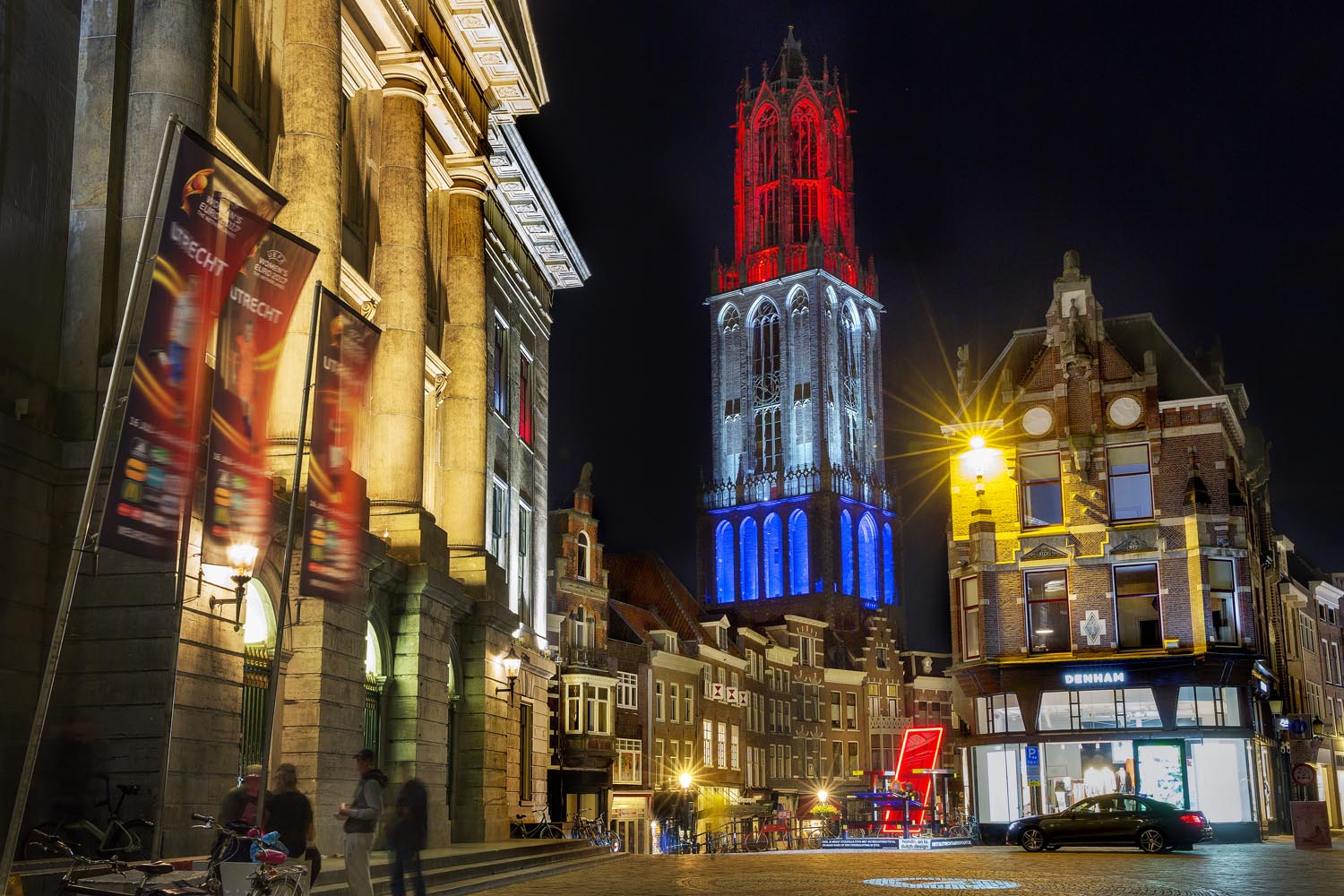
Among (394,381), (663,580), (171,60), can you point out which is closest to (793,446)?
(663,580)

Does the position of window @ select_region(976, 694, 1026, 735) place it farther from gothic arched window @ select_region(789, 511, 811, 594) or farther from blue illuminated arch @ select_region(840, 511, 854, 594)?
blue illuminated arch @ select_region(840, 511, 854, 594)

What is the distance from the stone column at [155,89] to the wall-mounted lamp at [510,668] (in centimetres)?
1681

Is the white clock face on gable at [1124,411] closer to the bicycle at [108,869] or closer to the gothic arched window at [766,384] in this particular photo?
the bicycle at [108,869]

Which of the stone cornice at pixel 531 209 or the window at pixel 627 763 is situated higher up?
the stone cornice at pixel 531 209

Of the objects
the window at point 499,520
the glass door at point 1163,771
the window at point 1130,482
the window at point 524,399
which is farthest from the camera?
the window at point 1130,482

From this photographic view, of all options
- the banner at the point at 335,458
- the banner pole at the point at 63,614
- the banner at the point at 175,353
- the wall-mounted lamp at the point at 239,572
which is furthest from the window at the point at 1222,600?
the banner pole at the point at 63,614

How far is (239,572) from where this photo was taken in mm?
17906

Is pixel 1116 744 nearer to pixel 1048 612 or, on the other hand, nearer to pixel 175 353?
pixel 1048 612

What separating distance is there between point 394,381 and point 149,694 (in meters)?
12.3

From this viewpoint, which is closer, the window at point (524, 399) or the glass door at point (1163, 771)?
the window at point (524, 399)

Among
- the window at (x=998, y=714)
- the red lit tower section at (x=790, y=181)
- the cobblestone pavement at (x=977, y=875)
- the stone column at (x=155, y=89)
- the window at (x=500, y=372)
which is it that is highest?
the red lit tower section at (x=790, y=181)

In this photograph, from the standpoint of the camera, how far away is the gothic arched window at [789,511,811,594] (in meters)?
118

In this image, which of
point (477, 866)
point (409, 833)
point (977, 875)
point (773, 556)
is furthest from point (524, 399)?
point (773, 556)

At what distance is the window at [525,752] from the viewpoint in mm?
37812
